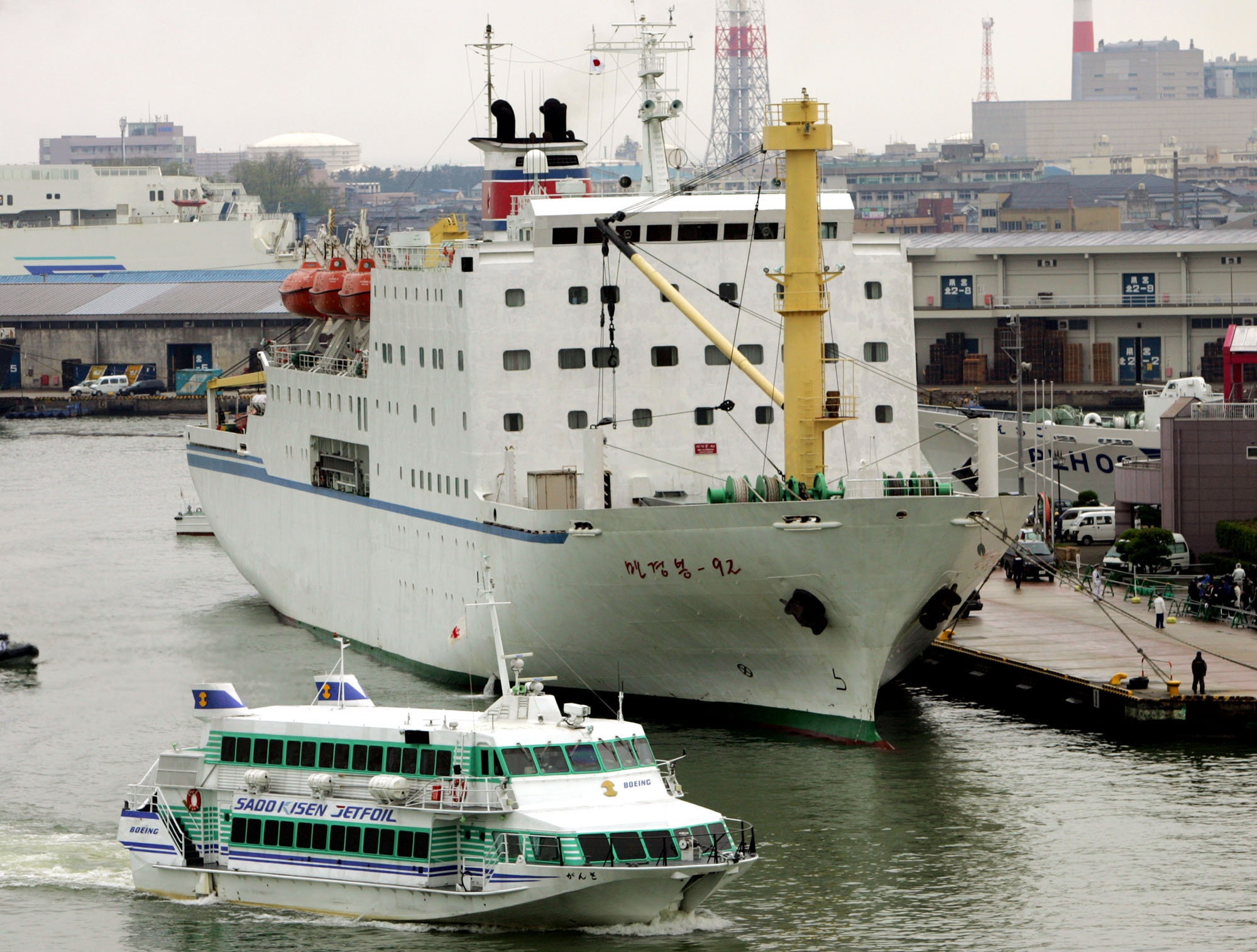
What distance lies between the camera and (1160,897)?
26859 millimetres

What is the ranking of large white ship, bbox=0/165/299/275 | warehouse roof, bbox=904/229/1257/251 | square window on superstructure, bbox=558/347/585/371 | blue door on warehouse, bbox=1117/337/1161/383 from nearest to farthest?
square window on superstructure, bbox=558/347/585/371
warehouse roof, bbox=904/229/1257/251
blue door on warehouse, bbox=1117/337/1161/383
large white ship, bbox=0/165/299/275

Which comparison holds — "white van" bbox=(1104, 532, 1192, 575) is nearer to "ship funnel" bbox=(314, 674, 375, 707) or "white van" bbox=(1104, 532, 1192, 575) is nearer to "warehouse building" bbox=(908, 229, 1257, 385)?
"ship funnel" bbox=(314, 674, 375, 707)

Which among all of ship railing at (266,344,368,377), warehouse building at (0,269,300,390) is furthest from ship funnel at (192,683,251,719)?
warehouse building at (0,269,300,390)

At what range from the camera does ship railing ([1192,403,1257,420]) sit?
50281mm

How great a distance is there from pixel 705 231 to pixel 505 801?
1664cm

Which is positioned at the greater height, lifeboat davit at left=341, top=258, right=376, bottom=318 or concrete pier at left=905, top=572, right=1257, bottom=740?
lifeboat davit at left=341, top=258, right=376, bottom=318

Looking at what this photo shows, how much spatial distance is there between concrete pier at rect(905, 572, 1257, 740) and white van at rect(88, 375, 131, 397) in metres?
89.9

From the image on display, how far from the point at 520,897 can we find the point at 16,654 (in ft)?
72.8

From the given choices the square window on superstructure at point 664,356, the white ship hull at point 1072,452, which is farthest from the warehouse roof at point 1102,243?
the square window on superstructure at point 664,356

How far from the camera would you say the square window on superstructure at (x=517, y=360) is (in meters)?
38.1

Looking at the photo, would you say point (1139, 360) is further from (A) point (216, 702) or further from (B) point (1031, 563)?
(A) point (216, 702)

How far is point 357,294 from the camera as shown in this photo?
46656 millimetres

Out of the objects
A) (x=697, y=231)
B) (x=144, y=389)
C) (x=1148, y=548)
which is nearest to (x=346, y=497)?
(x=697, y=231)

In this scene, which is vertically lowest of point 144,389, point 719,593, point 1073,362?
point 719,593
